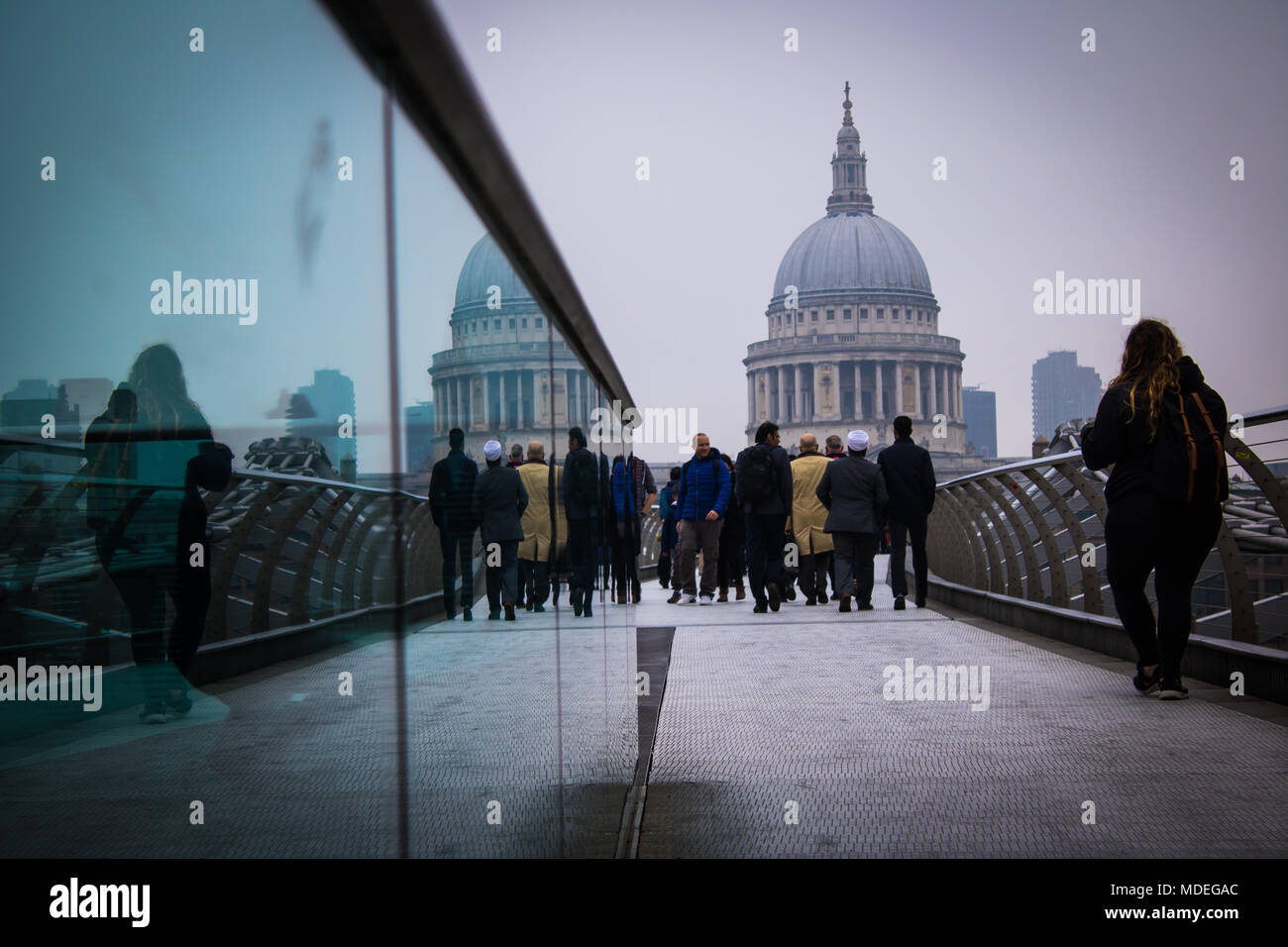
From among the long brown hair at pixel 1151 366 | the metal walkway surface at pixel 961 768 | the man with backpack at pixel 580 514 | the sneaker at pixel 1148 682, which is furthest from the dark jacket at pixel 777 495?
the man with backpack at pixel 580 514

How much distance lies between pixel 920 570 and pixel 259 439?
39.3ft

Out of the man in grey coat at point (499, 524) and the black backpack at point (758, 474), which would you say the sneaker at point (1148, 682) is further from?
the black backpack at point (758, 474)

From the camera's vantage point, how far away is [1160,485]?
598cm

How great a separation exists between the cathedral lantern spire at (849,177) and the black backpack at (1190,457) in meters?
127

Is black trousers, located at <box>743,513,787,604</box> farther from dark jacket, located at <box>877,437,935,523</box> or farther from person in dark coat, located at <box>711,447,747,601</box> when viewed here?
person in dark coat, located at <box>711,447,747,601</box>

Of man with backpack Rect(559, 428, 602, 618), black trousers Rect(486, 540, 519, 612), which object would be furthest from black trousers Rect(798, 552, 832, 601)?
black trousers Rect(486, 540, 519, 612)

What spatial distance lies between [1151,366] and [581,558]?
3.63 meters

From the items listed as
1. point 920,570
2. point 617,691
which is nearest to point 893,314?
point 920,570

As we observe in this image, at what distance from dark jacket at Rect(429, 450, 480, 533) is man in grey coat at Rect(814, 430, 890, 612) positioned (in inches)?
413

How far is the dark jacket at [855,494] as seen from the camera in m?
12.3

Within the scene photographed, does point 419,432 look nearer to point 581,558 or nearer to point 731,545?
point 581,558

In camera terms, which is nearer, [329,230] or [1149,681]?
[329,230]

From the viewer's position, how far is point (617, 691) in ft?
14.3
